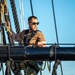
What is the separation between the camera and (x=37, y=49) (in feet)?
13.5

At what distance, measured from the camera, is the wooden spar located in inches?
159

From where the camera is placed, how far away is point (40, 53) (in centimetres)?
409

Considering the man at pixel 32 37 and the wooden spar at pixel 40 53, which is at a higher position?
the man at pixel 32 37

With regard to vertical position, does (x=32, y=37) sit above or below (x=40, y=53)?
above

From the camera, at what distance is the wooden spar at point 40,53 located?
4.04m

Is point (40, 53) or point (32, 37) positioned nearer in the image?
point (40, 53)

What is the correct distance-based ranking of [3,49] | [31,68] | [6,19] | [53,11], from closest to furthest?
1. [3,49]
2. [31,68]
3. [6,19]
4. [53,11]

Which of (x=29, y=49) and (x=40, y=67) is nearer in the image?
(x=29, y=49)

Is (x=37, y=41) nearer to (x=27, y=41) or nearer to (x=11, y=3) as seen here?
(x=27, y=41)

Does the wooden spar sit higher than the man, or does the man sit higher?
the man

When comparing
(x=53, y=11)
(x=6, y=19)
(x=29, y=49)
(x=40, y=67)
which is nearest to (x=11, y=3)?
(x=53, y=11)

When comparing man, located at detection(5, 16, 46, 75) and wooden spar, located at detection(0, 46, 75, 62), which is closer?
wooden spar, located at detection(0, 46, 75, 62)

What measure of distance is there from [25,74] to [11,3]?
3809 millimetres

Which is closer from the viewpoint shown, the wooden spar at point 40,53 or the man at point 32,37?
the wooden spar at point 40,53
